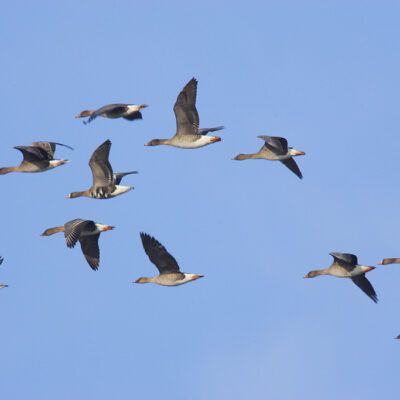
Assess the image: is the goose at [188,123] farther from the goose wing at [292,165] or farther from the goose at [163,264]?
the goose at [163,264]

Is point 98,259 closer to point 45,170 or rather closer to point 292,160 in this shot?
point 45,170

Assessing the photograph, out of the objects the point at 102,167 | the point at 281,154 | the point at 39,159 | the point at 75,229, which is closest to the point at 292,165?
the point at 281,154

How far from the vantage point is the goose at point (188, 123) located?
28188 mm

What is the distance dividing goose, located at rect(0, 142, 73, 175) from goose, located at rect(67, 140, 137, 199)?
1184mm

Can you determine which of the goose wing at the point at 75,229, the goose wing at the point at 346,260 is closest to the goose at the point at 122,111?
the goose wing at the point at 75,229

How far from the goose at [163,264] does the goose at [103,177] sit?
1.99m

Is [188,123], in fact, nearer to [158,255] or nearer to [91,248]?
[158,255]

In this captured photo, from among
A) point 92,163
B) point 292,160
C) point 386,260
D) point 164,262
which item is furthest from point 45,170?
point 386,260

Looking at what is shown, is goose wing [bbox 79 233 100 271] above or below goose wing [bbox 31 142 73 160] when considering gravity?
below

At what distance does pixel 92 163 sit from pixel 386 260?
11193 millimetres

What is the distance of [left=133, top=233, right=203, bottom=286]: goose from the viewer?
27.5 meters

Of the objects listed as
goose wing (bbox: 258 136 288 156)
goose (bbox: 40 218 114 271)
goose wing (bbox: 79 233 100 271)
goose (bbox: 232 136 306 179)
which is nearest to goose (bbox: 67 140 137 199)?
goose (bbox: 40 218 114 271)

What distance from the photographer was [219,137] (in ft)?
96.0

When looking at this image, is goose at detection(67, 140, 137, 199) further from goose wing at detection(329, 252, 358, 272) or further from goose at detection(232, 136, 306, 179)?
goose wing at detection(329, 252, 358, 272)
